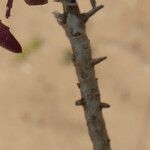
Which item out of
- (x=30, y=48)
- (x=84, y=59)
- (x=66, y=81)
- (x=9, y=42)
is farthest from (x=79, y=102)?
(x=30, y=48)

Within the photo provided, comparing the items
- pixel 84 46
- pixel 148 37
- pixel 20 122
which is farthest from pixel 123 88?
pixel 84 46

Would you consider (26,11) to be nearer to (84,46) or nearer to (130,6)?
(130,6)

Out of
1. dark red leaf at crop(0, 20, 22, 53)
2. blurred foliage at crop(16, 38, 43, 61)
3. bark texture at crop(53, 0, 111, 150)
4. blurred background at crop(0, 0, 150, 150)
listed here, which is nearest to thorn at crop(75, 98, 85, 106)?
bark texture at crop(53, 0, 111, 150)

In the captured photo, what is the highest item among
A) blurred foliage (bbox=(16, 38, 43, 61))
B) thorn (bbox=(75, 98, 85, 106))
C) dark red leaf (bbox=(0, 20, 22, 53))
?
blurred foliage (bbox=(16, 38, 43, 61))

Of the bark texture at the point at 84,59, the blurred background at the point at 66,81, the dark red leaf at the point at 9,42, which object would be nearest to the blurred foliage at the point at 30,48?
the blurred background at the point at 66,81

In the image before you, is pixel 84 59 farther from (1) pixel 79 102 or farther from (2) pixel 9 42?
(2) pixel 9 42

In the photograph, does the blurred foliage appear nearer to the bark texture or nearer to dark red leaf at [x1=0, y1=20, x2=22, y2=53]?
the bark texture

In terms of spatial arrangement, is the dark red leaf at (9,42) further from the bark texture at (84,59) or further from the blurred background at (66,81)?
the blurred background at (66,81)
